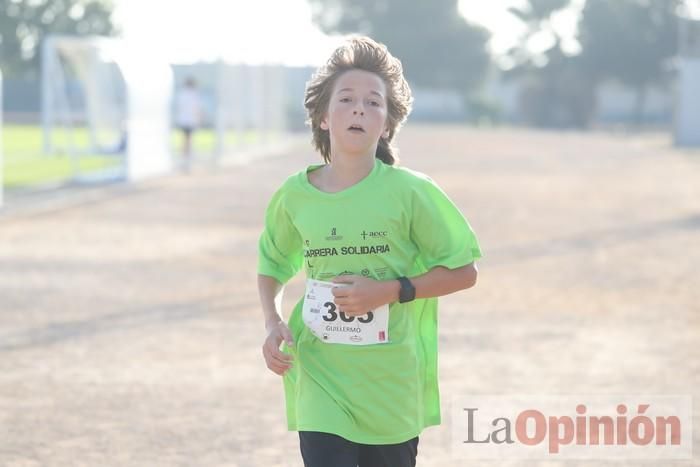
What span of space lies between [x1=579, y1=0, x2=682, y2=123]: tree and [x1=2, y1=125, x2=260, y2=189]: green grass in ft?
172

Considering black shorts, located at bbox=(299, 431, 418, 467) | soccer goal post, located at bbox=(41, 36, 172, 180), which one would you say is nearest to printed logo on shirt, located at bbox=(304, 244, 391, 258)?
black shorts, located at bbox=(299, 431, 418, 467)

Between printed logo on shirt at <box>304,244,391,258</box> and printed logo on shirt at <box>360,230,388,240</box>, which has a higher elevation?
printed logo on shirt at <box>360,230,388,240</box>

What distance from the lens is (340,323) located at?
379cm

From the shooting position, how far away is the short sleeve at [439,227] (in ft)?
12.4

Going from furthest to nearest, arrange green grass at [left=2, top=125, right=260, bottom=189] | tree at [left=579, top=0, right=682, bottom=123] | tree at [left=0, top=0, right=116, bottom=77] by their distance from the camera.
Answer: tree at [left=579, top=0, right=682, bottom=123] < tree at [left=0, top=0, right=116, bottom=77] < green grass at [left=2, top=125, right=260, bottom=189]

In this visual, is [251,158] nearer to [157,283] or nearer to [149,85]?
[149,85]

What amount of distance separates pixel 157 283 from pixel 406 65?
96938mm

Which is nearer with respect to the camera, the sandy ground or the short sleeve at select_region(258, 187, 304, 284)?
the short sleeve at select_region(258, 187, 304, 284)

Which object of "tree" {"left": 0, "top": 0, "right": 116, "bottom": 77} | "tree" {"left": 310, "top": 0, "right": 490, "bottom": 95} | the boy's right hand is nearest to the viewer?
the boy's right hand

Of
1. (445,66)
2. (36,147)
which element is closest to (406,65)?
(445,66)

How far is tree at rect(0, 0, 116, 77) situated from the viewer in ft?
212

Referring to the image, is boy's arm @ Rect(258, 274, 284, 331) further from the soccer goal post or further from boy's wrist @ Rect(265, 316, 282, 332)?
the soccer goal post

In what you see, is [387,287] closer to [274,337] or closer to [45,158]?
[274,337]

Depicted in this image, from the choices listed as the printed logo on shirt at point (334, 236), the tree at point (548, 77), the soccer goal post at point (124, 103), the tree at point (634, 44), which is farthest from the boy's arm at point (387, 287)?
the tree at point (634, 44)
